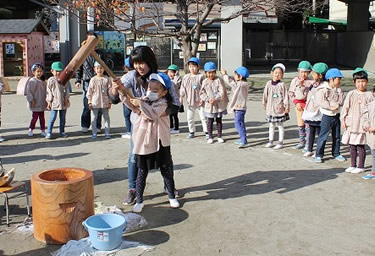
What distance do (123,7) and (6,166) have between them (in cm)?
580

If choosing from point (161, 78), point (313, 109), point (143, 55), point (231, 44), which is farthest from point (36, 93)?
point (231, 44)

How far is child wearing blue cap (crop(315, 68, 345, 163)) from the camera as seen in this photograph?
7305mm

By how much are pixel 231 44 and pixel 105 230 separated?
Answer: 18933mm

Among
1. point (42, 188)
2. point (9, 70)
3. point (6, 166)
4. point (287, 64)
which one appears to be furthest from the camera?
point (287, 64)

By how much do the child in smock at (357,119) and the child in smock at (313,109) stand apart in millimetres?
708

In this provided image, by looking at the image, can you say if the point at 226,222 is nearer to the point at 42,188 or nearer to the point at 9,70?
the point at 42,188

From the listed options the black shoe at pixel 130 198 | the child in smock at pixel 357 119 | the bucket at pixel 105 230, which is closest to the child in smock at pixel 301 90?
the child in smock at pixel 357 119

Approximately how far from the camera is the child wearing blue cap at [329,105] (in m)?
7.30

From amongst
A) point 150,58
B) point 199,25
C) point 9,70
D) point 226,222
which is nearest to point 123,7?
point 199,25

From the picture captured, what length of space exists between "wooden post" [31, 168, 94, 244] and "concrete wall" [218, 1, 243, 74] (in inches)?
716

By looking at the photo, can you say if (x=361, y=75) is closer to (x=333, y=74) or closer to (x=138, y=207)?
(x=333, y=74)

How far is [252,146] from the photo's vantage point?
8.54m

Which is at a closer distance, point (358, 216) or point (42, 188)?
point (42, 188)

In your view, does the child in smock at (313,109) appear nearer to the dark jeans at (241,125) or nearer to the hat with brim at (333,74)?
the hat with brim at (333,74)
